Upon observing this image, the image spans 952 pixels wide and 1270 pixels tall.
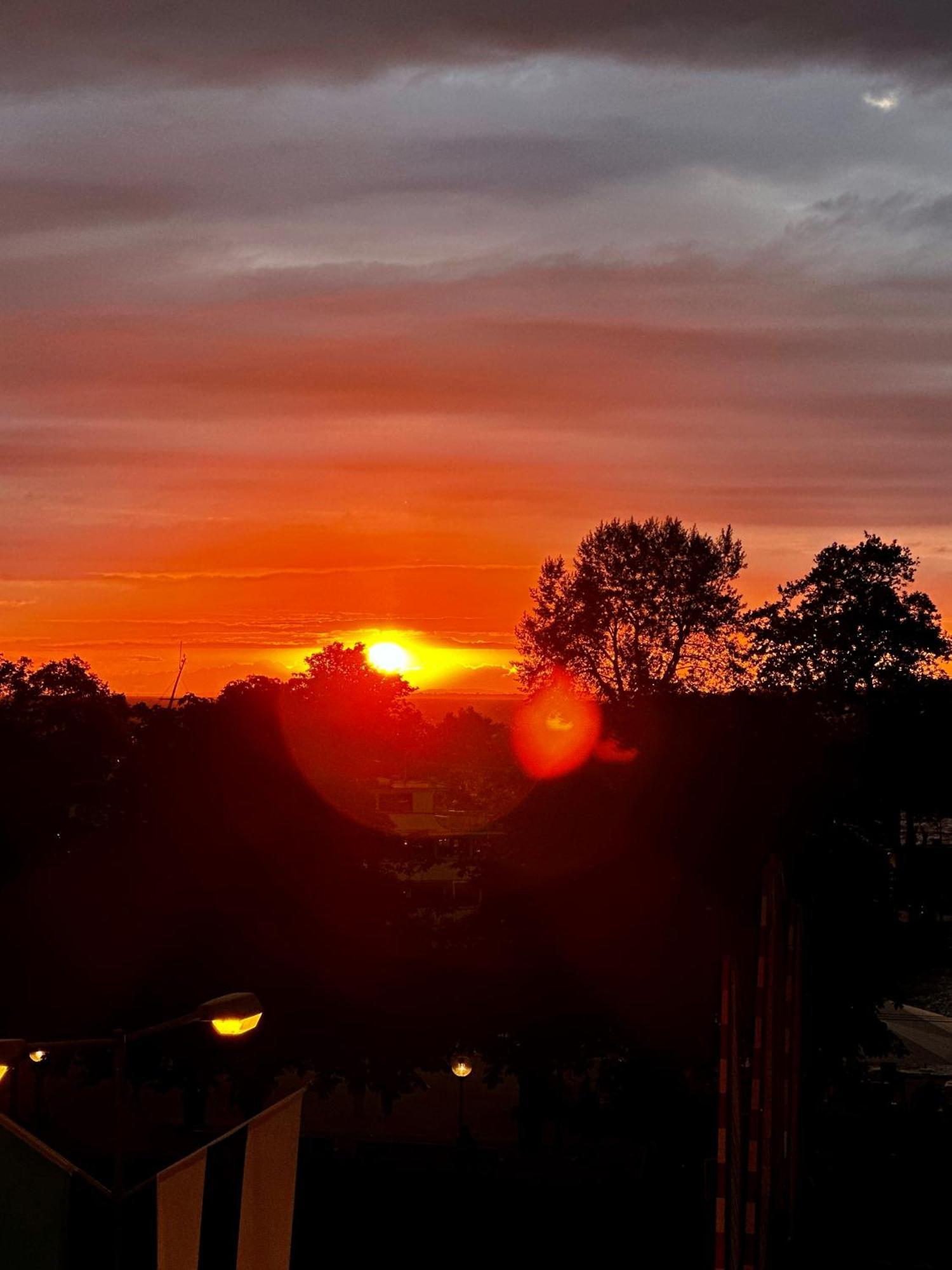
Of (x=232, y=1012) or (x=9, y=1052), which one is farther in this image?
(x=232, y=1012)

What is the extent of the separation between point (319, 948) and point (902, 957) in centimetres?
1411

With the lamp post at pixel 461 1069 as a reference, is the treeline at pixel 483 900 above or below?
above

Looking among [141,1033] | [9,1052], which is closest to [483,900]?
[141,1033]

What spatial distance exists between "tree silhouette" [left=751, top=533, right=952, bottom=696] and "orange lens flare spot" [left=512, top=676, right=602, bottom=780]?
10639 mm

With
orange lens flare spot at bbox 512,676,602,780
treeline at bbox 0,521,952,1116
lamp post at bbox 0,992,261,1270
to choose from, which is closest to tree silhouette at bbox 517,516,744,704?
orange lens flare spot at bbox 512,676,602,780

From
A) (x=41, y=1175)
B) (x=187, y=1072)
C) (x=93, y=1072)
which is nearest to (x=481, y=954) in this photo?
(x=187, y=1072)

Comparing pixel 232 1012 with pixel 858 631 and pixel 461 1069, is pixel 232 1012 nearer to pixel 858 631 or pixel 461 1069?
pixel 461 1069

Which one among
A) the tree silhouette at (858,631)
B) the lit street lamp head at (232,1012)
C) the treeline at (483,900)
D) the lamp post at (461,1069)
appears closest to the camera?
the lit street lamp head at (232,1012)

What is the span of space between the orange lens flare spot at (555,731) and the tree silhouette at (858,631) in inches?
419

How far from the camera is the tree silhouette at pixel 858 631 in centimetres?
6669

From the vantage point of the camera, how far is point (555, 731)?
181ft

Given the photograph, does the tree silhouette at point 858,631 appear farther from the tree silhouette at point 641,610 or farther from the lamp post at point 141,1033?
the lamp post at point 141,1033

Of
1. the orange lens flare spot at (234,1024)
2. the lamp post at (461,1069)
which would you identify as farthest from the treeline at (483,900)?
the orange lens flare spot at (234,1024)

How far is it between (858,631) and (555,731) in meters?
20.4
